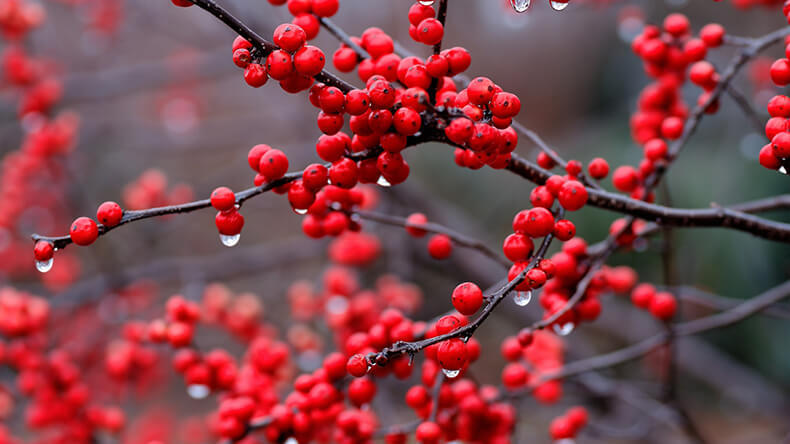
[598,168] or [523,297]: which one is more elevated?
[598,168]

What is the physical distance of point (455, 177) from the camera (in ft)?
9.48

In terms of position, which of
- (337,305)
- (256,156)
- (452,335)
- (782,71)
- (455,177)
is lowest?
(452,335)

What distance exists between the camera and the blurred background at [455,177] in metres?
1.47

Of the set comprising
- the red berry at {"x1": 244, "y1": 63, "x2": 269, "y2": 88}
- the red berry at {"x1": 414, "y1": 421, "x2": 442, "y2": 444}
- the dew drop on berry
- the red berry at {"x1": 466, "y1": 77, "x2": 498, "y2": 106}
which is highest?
the dew drop on berry

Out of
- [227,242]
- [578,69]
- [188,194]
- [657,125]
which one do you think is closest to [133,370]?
[188,194]

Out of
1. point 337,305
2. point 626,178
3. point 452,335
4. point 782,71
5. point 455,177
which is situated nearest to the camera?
point 452,335

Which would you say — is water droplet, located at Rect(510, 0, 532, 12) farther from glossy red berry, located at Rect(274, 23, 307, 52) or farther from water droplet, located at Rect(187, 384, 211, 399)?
water droplet, located at Rect(187, 384, 211, 399)

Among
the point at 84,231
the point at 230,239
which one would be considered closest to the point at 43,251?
the point at 84,231

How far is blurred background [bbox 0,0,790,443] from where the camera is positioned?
147 centimetres

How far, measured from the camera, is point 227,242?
54cm

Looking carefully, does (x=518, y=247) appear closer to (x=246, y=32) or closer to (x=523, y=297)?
(x=523, y=297)

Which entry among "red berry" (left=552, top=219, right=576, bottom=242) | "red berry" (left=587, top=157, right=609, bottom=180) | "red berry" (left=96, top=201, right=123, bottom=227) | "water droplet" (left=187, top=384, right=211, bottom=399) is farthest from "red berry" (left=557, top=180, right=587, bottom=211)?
"water droplet" (left=187, top=384, right=211, bottom=399)

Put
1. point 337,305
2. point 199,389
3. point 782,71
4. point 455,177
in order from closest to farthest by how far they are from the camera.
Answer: point 782,71 → point 199,389 → point 337,305 → point 455,177

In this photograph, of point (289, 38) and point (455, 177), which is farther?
point (455, 177)
